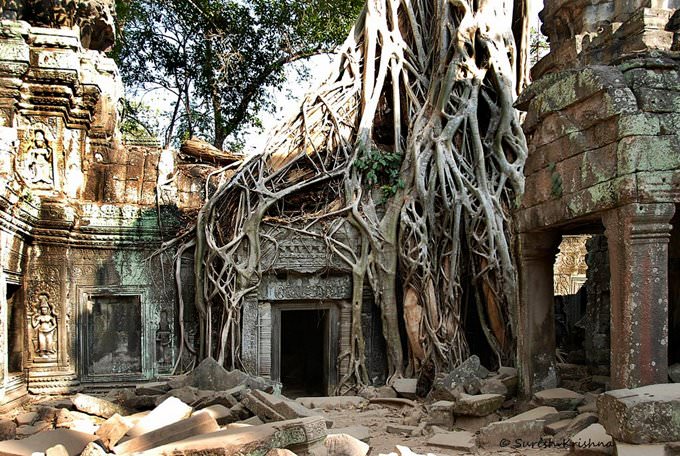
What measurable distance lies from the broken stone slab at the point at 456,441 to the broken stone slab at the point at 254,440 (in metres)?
1.13

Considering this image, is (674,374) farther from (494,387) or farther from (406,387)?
(406,387)

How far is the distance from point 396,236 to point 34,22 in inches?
207

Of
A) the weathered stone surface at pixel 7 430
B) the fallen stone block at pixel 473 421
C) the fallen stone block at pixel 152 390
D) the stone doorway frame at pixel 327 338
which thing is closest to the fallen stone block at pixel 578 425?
the fallen stone block at pixel 473 421

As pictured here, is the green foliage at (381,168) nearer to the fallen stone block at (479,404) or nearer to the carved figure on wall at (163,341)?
the carved figure on wall at (163,341)

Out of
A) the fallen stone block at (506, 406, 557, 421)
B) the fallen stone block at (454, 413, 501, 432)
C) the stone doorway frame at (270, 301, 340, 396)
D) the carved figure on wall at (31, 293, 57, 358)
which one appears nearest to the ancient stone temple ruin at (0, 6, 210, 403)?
the carved figure on wall at (31, 293, 57, 358)

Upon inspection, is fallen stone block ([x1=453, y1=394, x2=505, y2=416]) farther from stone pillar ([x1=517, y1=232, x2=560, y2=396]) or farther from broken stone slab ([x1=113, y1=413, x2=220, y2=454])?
broken stone slab ([x1=113, y1=413, x2=220, y2=454])

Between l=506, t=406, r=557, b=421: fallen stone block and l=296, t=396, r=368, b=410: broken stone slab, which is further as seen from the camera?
l=296, t=396, r=368, b=410: broken stone slab

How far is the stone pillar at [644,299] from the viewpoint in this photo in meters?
4.16

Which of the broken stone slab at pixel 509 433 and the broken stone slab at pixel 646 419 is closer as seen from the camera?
the broken stone slab at pixel 646 419

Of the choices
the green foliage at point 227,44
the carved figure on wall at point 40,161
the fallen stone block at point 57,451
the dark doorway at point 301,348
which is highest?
the green foliage at point 227,44

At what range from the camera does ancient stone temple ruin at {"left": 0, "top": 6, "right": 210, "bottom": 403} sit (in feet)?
22.3

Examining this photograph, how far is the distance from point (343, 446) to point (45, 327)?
4.32 metres

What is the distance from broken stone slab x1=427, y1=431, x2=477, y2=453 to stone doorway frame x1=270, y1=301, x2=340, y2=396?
2987 mm

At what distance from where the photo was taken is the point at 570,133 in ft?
15.9
